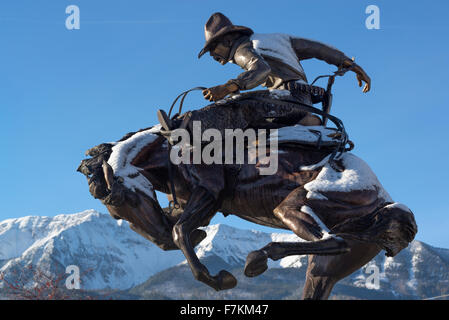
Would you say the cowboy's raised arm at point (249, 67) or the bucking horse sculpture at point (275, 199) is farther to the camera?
the cowboy's raised arm at point (249, 67)

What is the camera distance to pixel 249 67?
618cm

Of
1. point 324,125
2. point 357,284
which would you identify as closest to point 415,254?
point 357,284

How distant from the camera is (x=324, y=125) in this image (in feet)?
21.1

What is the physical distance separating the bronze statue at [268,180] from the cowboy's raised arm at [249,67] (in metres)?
0.01

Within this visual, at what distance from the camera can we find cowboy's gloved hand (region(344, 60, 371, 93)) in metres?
6.79

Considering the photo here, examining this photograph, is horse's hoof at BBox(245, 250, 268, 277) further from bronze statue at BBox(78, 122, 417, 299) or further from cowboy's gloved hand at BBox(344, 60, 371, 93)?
cowboy's gloved hand at BBox(344, 60, 371, 93)

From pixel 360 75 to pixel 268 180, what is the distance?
1.86 metres

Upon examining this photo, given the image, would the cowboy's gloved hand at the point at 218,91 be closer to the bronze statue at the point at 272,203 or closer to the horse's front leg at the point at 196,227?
the bronze statue at the point at 272,203

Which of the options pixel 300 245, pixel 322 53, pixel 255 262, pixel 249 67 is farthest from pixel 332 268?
pixel 322 53

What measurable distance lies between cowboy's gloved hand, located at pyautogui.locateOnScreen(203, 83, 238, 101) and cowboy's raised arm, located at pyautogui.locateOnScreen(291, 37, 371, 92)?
1227 mm

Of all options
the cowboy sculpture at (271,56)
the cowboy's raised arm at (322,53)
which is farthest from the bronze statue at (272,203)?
the cowboy's raised arm at (322,53)

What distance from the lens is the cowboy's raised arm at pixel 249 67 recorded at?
5.92 m

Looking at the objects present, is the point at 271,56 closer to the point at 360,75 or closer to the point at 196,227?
the point at 360,75
